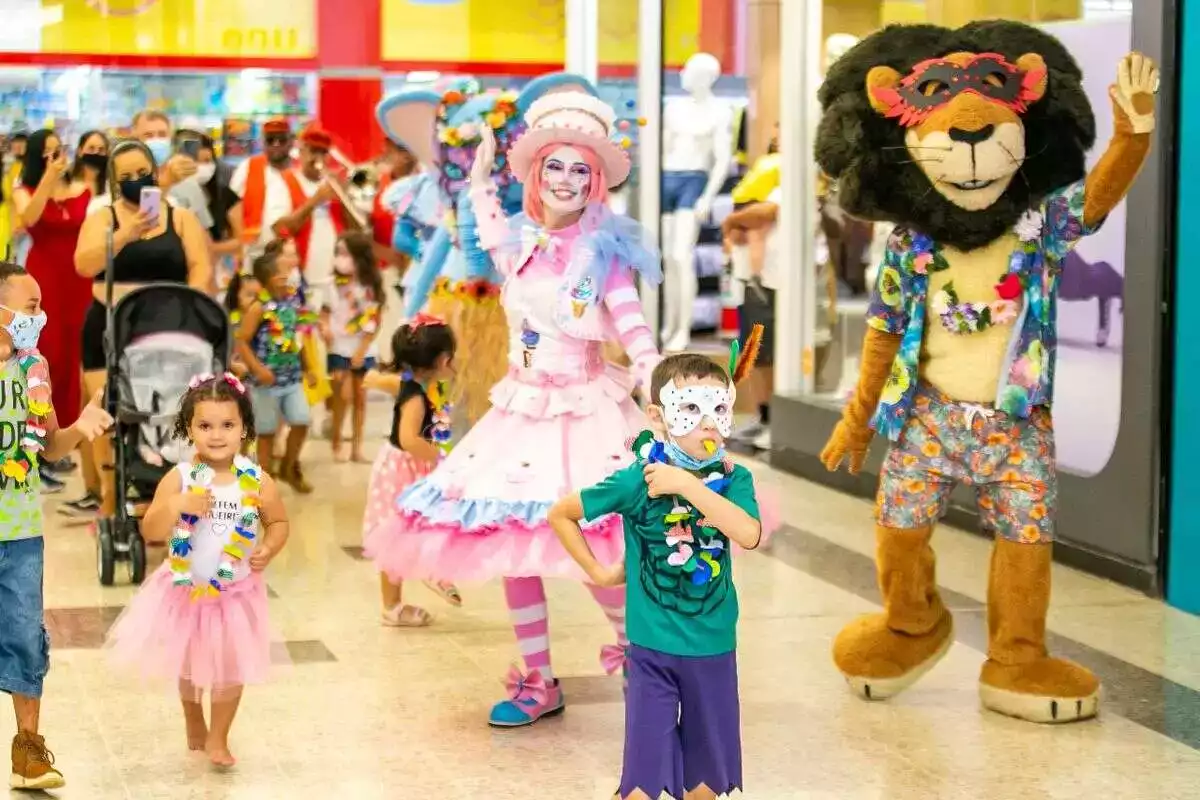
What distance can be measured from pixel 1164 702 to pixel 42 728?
3165mm

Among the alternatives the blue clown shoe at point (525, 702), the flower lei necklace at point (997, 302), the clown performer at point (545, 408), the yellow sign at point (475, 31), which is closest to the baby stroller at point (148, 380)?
the clown performer at point (545, 408)

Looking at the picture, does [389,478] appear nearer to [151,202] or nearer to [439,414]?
[439,414]

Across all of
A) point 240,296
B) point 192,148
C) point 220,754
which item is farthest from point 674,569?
point 192,148

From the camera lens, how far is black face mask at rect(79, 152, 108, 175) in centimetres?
912

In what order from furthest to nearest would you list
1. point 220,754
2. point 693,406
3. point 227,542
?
point 220,754 < point 227,542 < point 693,406

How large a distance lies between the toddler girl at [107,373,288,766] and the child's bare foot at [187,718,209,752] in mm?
223

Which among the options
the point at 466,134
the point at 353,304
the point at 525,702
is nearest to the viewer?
the point at 525,702

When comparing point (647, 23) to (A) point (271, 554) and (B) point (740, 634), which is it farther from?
(A) point (271, 554)

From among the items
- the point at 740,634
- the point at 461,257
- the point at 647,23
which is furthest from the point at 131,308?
the point at 647,23

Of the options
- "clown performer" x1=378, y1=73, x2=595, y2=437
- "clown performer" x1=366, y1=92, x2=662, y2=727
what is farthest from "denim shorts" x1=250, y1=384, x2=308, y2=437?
"clown performer" x1=366, y1=92, x2=662, y2=727

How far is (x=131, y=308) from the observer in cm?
721

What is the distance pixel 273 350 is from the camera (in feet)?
30.1

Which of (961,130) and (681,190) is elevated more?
(961,130)

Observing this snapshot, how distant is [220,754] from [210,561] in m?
0.52
